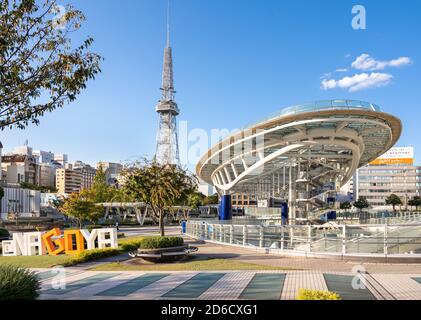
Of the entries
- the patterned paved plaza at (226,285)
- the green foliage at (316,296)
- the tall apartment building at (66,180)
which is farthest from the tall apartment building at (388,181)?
the green foliage at (316,296)

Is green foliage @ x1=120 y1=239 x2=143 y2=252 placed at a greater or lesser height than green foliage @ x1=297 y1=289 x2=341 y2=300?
lesser

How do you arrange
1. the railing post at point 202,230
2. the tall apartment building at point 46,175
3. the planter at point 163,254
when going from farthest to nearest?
the tall apartment building at point 46,175 < the railing post at point 202,230 < the planter at point 163,254

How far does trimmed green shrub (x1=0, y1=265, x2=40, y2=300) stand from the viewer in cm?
871

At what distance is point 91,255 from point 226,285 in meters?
10.2

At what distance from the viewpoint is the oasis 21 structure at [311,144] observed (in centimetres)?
3384

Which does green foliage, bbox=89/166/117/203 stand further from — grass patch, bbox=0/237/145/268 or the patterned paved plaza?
the patterned paved plaza

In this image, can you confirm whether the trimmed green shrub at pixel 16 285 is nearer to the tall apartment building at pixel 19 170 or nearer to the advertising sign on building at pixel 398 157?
the tall apartment building at pixel 19 170

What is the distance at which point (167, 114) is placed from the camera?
472 ft

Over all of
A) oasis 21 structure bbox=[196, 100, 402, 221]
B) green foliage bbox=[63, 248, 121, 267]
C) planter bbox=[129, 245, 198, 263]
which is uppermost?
oasis 21 structure bbox=[196, 100, 402, 221]

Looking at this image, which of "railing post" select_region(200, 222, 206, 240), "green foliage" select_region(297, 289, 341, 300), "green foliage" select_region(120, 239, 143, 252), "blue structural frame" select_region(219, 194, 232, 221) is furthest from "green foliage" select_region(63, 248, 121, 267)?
"blue structural frame" select_region(219, 194, 232, 221)

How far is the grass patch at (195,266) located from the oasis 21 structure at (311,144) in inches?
796

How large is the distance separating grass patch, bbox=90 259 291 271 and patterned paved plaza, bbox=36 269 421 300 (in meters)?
1.01

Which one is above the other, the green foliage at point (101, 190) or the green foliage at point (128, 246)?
the green foliage at point (101, 190)
